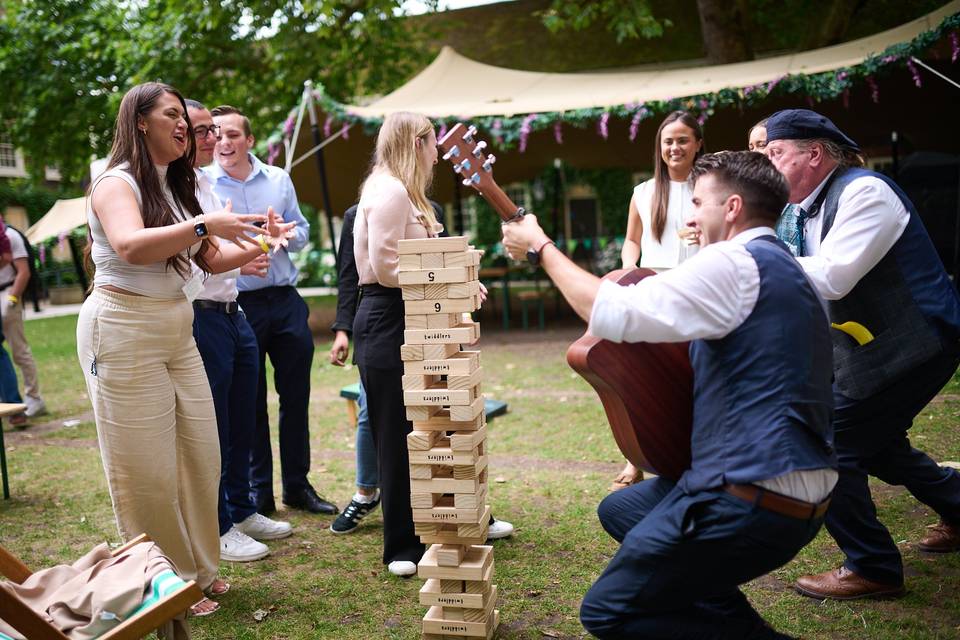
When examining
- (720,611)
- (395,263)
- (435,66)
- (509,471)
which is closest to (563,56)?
(435,66)

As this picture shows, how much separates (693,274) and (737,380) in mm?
321

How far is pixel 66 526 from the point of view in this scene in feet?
16.2

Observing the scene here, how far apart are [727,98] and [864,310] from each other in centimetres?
745

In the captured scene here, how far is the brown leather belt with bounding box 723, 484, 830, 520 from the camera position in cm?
225

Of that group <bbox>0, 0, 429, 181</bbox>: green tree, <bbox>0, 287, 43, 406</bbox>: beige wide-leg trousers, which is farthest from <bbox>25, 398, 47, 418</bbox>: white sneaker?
<bbox>0, 0, 429, 181</bbox>: green tree

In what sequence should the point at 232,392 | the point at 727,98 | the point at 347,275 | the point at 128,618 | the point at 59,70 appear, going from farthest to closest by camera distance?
the point at 59,70 → the point at 727,98 → the point at 347,275 → the point at 232,392 → the point at 128,618

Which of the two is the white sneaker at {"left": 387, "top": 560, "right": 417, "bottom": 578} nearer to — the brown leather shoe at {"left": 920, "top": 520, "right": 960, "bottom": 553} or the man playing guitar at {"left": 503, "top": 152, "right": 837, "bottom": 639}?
the man playing guitar at {"left": 503, "top": 152, "right": 837, "bottom": 639}

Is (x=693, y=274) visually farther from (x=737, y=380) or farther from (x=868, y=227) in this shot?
(x=868, y=227)

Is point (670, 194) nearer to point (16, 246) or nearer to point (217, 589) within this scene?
point (217, 589)

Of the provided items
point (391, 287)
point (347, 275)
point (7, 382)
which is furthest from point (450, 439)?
point (7, 382)

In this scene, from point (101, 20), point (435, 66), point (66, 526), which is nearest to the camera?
point (66, 526)

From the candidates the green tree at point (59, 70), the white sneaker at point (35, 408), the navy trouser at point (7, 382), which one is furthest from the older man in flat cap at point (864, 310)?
the green tree at point (59, 70)

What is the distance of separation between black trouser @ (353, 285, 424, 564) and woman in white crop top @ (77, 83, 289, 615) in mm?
647

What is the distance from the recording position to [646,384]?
2.56 meters
